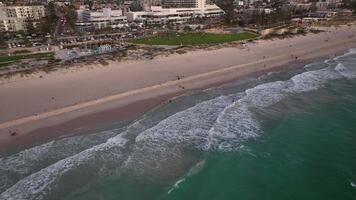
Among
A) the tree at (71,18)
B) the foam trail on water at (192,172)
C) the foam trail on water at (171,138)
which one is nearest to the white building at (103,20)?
the tree at (71,18)

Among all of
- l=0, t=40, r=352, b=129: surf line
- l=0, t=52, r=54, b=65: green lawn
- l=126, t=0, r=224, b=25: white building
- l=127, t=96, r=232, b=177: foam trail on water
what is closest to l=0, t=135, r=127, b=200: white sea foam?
l=127, t=96, r=232, b=177: foam trail on water

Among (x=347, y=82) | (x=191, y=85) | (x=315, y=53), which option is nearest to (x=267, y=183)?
(x=191, y=85)

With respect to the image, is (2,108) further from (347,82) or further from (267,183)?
(347,82)

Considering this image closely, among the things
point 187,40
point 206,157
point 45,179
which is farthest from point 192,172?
point 187,40

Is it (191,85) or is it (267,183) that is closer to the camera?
(267,183)

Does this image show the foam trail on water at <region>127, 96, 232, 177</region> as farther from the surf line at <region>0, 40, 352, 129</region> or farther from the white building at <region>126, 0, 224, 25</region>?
the white building at <region>126, 0, 224, 25</region>

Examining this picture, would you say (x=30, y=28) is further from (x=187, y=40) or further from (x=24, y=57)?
(x=187, y=40)
